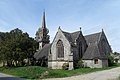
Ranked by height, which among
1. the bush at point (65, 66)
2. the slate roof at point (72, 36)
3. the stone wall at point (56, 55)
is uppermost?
the slate roof at point (72, 36)

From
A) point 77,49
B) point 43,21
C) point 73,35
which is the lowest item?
point 77,49

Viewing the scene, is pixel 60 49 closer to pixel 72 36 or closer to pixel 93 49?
pixel 72 36

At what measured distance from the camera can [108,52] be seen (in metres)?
52.6

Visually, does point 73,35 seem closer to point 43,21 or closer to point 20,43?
point 20,43

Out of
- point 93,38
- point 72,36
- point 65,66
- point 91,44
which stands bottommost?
point 65,66

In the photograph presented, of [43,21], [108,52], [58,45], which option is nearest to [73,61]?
[58,45]

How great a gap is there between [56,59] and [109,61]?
1354 centimetres

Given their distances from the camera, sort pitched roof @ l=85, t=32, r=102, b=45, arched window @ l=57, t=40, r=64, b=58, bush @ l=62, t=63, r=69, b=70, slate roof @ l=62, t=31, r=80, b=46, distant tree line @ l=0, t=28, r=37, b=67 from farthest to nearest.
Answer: pitched roof @ l=85, t=32, r=102, b=45 → arched window @ l=57, t=40, r=64, b=58 → distant tree line @ l=0, t=28, r=37, b=67 → slate roof @ l=62, t=31, r=80, b=46 → bush @ l=62, t=63, r=69, b=70

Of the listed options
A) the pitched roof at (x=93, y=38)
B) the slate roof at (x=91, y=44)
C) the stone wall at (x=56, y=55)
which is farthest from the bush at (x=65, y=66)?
the pitched roof at (x=93, y=38)

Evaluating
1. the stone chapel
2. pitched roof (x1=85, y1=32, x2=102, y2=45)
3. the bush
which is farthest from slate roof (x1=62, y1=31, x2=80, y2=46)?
the bush

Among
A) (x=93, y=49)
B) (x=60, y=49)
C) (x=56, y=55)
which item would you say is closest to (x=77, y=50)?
(x=93, y=49)

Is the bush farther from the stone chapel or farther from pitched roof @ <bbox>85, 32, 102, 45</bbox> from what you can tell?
pitched roof @ <bbox>85, 32, 102, 45</bbox>

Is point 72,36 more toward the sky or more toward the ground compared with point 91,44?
more toward the sky

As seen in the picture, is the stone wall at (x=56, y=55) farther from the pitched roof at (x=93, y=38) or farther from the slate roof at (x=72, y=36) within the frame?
the pitched roof at (x=93, y=38)
